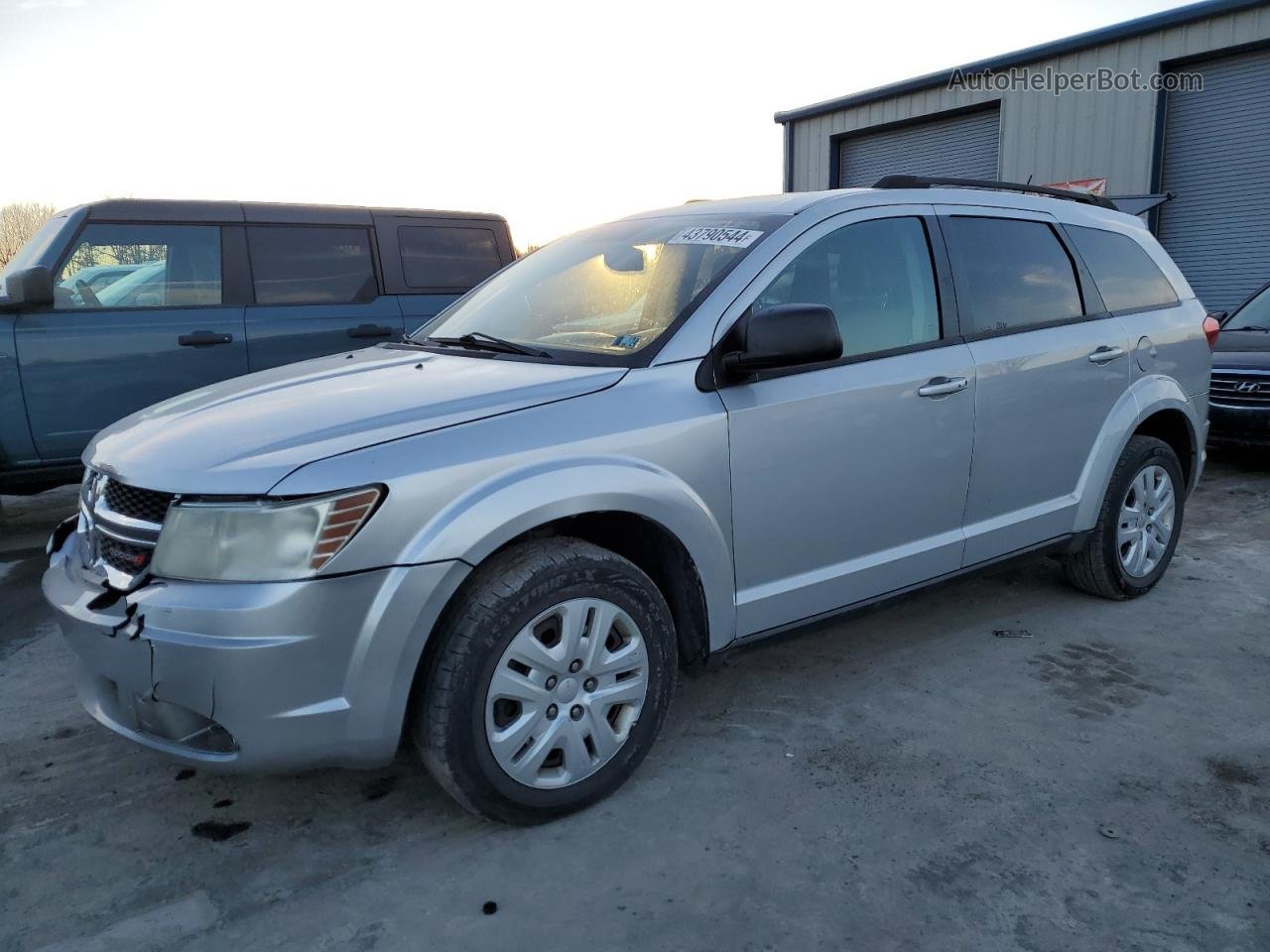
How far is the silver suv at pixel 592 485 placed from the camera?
227 centimetres

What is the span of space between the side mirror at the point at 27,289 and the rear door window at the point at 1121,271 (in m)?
5.12

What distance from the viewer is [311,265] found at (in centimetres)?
628

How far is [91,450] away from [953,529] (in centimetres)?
281

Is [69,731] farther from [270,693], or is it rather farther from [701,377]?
[701,377]

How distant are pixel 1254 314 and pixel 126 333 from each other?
27.6 ft

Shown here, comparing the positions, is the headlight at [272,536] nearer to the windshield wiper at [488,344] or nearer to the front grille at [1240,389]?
the windshield wiper at [488,344]

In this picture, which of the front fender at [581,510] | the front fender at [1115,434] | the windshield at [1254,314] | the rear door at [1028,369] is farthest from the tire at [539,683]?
the windshield at [1254,314]

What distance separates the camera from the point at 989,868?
2.44 metres

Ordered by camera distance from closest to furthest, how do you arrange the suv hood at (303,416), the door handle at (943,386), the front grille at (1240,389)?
1. the suv hood at (303,416)
2. the door handle at (943,386)
3. the front grille at (1240,389)

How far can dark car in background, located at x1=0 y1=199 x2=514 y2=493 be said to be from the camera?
5.41 m

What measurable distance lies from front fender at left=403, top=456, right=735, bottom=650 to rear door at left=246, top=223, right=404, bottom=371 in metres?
3.99

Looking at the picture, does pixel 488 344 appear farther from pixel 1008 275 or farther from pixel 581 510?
pixel 1008 275

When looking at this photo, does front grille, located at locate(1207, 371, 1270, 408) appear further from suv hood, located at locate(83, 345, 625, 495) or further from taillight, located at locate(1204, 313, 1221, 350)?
suv hood, located at locate(83, 345, 625, 495)

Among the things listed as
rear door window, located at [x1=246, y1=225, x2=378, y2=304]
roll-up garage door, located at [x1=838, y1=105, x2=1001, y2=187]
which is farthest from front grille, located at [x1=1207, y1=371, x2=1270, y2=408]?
roll-up garage door, located at [x1=838, y1=105, x2=1001, y2=187]
